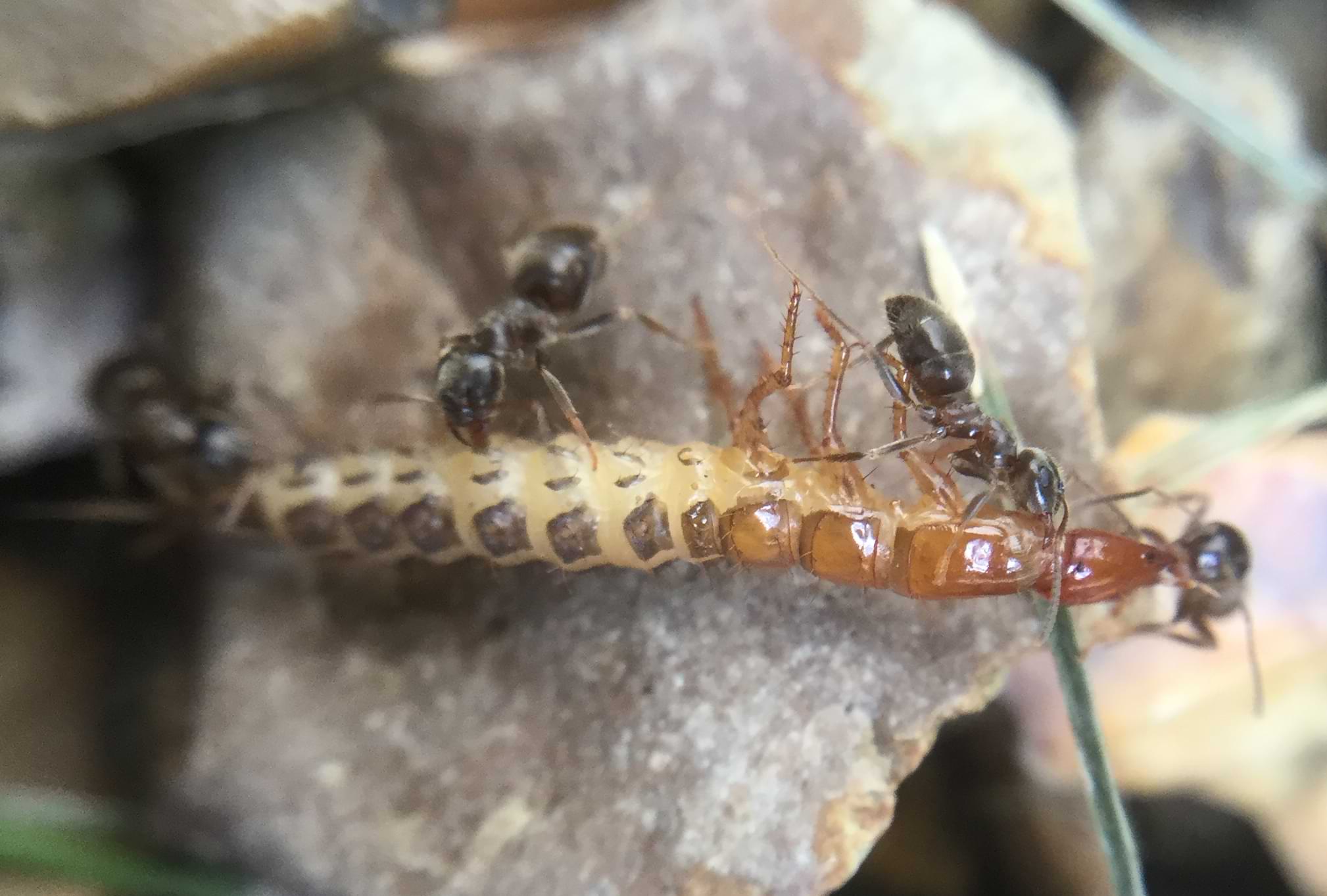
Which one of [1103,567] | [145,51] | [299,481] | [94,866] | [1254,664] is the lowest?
[94,866]

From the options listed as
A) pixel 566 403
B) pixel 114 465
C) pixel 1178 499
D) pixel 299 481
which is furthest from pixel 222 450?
pixel 1178 499

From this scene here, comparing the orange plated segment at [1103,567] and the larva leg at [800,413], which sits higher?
the larva leg at [800,413]

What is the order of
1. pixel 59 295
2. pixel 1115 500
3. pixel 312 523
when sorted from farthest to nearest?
pixel 59 295 < pixel 312 523 < pixel 1115 500

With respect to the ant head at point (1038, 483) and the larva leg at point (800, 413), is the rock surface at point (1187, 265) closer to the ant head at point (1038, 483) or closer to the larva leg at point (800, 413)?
the ant head at point (1038, 483)

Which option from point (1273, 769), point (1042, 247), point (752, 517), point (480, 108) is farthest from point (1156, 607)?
point (480, 108)

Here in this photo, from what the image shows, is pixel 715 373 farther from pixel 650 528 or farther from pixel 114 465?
pixel 114 465

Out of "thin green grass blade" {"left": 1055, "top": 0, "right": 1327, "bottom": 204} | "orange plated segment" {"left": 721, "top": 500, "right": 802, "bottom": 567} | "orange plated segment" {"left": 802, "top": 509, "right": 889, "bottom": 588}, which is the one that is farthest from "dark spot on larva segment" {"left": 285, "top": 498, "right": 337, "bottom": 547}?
"thin green grass blade" {"left": 1055, "top": 0, "right": 1327, "bottom": 204}

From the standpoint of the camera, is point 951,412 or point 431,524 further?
point 431,524

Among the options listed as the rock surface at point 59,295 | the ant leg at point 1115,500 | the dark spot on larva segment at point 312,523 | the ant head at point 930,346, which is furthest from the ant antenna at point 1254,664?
the rock surface at point 59,295
